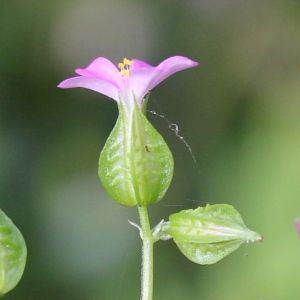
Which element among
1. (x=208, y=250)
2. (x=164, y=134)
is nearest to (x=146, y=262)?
(x=208, y=250)

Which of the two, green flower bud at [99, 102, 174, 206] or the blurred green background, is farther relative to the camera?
the blurred green background

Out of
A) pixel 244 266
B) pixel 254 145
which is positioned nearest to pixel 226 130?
pixel 254 145

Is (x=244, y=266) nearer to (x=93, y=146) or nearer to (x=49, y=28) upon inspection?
(x=93, y=146)

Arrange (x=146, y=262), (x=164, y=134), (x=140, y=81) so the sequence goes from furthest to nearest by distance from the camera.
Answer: (x=164, y=134) < (x=140, y=81) < (x=146, y=262)

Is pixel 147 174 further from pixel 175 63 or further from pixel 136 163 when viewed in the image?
pixel 175 63

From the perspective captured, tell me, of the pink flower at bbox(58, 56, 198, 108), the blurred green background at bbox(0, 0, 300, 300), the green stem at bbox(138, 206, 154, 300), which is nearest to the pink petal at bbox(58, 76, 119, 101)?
the pink flower at bbox(58, 56, 198, 108)

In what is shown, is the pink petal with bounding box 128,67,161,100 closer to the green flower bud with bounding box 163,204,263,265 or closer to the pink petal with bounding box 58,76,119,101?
the pink petal with bounding box 58,76,119,101

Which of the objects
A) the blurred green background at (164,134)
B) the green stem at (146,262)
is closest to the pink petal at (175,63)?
the green stem at (146,262)
